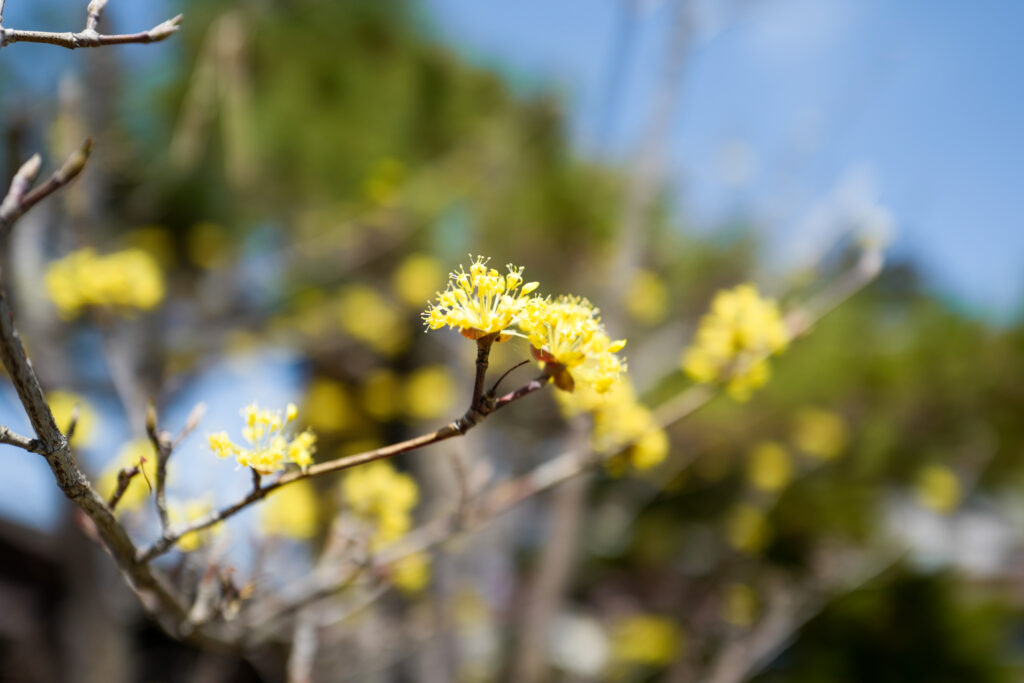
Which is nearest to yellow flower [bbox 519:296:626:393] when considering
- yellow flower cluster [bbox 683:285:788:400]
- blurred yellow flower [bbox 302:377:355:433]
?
yellow flower cluster [bbox 683:285:788:400]

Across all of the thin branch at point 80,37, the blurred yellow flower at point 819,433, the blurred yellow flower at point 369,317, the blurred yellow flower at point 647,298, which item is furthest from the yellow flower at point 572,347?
the blurred yellow flower at point 819,433

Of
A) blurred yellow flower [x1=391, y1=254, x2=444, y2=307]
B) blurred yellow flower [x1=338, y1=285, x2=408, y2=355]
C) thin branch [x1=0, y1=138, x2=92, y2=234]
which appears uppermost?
blurred yellow flower [x1=338, y1=285, x2=408, y2=355]

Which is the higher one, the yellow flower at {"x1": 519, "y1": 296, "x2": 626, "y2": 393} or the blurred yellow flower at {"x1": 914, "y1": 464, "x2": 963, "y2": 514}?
the blurred yellow flower at {"x1": 914, "y1": 464, "x2": 963, "y2": 514}

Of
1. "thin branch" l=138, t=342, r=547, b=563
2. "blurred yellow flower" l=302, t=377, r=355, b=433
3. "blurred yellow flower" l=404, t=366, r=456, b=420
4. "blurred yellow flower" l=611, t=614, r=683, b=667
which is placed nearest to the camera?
"thin branch" l=138, t=342, r=547, b=563

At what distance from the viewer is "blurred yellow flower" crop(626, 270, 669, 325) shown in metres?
3.01

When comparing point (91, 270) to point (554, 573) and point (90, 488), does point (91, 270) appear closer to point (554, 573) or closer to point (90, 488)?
point (90, 488)

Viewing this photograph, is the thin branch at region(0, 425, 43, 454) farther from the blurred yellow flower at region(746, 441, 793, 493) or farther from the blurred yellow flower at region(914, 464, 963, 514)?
the blurred yellow flower at region(914, 464, 963, 514)

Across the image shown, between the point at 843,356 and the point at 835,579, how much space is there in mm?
1948

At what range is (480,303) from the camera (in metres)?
0.62

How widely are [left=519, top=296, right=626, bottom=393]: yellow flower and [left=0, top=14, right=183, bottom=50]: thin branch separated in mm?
357

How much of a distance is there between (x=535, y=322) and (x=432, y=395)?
3.21 m

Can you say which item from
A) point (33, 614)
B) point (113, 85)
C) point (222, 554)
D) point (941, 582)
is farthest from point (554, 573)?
point (941, 582)

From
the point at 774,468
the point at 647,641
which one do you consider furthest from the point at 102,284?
the point at 647,641

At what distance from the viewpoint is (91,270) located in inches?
58.1
